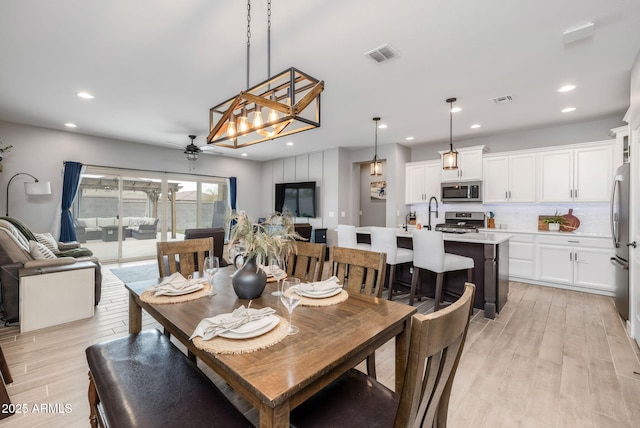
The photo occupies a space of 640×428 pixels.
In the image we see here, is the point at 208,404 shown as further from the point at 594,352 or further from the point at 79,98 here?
the point at 79,98

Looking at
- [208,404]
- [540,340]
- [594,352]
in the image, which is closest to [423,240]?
[540,340]

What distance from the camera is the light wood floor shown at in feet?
5.64

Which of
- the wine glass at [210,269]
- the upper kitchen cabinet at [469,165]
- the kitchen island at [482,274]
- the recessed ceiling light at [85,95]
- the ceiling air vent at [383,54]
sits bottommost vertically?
the kitchen island at [482,274]

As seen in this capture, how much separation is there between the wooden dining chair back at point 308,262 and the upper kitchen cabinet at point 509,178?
437cm

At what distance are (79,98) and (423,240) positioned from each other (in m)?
4.87

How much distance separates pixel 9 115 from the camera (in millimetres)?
4516

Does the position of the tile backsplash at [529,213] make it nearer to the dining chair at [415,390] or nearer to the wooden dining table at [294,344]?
the wooden dining table at [294,344]

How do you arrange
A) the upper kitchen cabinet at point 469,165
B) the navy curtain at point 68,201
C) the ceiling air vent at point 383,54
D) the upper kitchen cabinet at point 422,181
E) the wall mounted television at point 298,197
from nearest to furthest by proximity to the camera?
the ceiling air vent at point 383,54
the upper kitchen cabinet at point 469,165
the navy curtain at point 68,201
the upper kitchen cabinet at point 422,181
the wall mounted television at point 298,197

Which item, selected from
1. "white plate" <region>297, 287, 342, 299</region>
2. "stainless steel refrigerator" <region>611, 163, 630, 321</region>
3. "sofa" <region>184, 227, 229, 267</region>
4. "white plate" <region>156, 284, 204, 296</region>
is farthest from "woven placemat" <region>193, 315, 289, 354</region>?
"stainless steel refrigerator" <region>611, 163, 630, 321</region>

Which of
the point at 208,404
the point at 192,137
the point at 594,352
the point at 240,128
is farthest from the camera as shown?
the point at 192,137

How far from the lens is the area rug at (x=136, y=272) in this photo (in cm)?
490

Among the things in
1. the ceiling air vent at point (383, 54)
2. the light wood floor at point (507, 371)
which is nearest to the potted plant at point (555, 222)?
the light wood floor at point (507, 371)

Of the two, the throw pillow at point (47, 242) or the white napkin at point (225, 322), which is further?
the throw pillow at point (47, 242)

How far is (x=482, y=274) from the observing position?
333 cm
